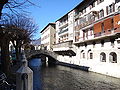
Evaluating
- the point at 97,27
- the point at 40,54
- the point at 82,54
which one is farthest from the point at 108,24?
the point at 40,54

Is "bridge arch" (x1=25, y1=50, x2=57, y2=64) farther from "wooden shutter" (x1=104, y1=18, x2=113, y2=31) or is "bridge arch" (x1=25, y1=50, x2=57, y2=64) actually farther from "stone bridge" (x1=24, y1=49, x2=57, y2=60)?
"wooden shutter" (x1=104, y1=18, x2=113, y2=31)

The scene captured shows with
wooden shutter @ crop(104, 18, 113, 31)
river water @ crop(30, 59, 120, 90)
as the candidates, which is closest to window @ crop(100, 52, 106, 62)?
river water @ crop(30, 59, 120, 90)

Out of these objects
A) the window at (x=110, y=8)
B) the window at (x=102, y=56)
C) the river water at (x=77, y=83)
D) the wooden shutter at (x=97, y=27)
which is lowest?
the river water at (x=77, y=83)

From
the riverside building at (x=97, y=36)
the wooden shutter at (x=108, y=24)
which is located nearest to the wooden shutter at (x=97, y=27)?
the riverside building at (x=97, y=36)

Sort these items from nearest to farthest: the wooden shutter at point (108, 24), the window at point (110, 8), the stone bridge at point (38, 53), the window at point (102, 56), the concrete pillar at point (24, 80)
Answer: the concrete pillar at point (24, 80) → the wooden shutter at point (108, 24) → the window at point (110, 8) → the window at point (102, 56) → the stone bridge at point (38, 53)

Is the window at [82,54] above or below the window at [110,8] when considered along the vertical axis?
below

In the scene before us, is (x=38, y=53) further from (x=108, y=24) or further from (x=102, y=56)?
(x=108, y=24)

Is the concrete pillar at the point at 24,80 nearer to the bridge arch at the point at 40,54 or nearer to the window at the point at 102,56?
the window at the point at 102,56

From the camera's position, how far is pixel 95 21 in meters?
29.8

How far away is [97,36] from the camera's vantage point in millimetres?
28797

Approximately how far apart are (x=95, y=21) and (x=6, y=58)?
19588mm

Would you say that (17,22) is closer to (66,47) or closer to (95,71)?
(66,47)

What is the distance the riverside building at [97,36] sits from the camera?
80.0 ft

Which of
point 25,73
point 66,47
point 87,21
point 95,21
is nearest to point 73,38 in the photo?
point 66,47
